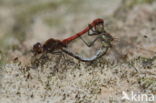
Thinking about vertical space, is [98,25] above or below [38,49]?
above

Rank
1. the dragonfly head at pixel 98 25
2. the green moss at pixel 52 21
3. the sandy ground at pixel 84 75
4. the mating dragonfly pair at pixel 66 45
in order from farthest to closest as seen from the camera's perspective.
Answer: the green moss at pixel 52 21 < the dragonfly head at pixel 98 25 < the mating dragonfly pair at pixel 66 45 < the sandy ground at pixel 84 75

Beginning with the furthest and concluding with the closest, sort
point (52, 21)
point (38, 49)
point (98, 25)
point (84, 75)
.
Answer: point (52, 21), point (98, 25), point (38, 49), point (84, 75)

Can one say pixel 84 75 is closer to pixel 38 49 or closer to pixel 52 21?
pixel 38 49

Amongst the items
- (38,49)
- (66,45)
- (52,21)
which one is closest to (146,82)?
(66,45)

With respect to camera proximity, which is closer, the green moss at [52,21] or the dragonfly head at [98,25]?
the dragonfly head at [98,25]

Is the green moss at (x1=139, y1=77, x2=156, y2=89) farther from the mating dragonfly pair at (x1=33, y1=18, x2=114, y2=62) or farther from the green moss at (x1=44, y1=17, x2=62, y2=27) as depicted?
the green moss at (x1=44, y1=17, x2=62, y2=27)

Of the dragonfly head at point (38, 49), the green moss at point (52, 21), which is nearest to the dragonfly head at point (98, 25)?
the dragonfly head at point (38, 49)

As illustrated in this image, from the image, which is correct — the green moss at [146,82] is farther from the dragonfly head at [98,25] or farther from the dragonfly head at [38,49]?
the dragonfly head at [38,49]

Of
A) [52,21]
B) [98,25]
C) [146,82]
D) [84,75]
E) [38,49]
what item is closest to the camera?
[146,82]

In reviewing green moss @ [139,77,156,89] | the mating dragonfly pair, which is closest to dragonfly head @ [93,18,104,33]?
the mating dragonfly pair

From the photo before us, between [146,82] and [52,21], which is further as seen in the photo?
[52,21]

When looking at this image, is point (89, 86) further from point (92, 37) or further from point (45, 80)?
point (92, 37)

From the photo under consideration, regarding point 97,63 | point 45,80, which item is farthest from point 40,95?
point 97,63

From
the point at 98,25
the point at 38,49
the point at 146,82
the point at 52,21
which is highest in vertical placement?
the point at 52,21
